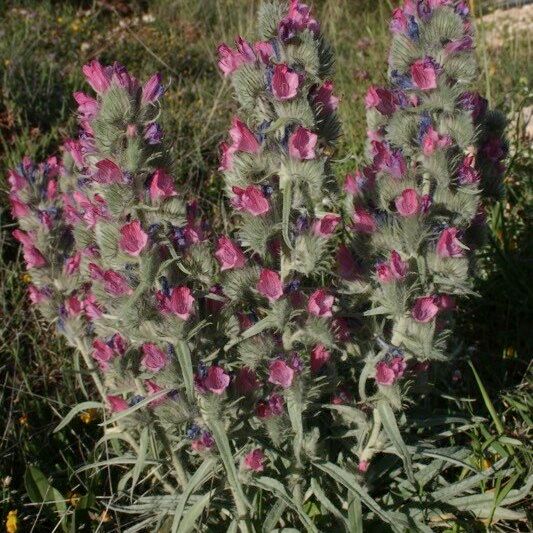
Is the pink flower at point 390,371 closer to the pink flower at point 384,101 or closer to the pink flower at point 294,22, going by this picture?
the pink flower at point 384,101

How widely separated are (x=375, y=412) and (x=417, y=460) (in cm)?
48

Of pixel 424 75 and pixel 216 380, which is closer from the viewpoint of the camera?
pixel 424 75

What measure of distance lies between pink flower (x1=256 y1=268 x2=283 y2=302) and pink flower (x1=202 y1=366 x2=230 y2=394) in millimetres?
248

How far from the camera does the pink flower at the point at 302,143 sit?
1.62 m

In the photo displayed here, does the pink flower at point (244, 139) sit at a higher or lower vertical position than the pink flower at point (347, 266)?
higher

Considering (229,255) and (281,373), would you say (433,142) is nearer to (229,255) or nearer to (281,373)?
(229,255)

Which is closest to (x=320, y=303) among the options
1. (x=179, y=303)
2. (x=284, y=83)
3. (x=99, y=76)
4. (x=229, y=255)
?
(x=229, y=255)

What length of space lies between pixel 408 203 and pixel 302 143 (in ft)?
1.05

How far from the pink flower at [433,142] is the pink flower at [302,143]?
327 mm

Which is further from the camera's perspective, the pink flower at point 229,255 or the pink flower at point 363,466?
the pink flower at point 363,466

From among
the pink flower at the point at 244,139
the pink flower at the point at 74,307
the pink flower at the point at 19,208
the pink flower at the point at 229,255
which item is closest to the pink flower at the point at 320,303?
the pink flower at the point at 229,255

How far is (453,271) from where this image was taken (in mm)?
1837

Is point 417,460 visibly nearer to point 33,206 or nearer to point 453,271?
point 453,271

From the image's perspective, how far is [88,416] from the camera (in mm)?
2764
